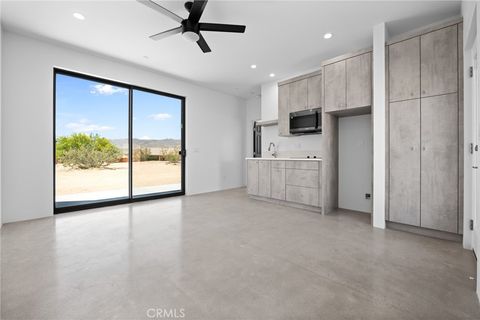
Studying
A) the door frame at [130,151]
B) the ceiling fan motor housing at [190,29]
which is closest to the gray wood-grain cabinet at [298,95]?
the ceiling fan motor housing at [190,29]

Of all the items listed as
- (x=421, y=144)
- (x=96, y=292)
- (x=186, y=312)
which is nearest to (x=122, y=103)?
(x=96, y=292)

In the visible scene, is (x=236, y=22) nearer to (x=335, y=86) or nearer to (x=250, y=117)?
(x=335, y=86)

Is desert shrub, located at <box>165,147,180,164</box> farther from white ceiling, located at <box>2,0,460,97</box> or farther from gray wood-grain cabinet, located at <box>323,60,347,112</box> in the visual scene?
gray wood-grain cabinet, located at <box>323,60,347,112</box>

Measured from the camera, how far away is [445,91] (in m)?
2.46

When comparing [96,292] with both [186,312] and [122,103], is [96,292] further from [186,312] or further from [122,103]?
[122,103]

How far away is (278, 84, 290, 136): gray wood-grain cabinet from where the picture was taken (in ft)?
14.9

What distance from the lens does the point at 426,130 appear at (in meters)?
2.60

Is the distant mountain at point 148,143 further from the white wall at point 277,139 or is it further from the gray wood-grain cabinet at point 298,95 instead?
the gray wood-grain cabinet at point 298,95

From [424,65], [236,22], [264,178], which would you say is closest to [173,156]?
[264,178]

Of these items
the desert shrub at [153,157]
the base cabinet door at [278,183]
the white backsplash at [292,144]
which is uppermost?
the white backsplash at [292,144]

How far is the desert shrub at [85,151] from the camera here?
3.82m

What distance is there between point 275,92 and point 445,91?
332cm

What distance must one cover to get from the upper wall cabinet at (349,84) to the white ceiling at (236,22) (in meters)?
0.38

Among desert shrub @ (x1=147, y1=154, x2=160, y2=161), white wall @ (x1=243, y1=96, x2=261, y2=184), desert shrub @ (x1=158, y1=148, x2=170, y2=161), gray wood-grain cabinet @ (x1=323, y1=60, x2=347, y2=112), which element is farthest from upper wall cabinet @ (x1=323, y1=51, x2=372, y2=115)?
desert shrub @ (x1=147, y1=154, x2=160, y2=161)
